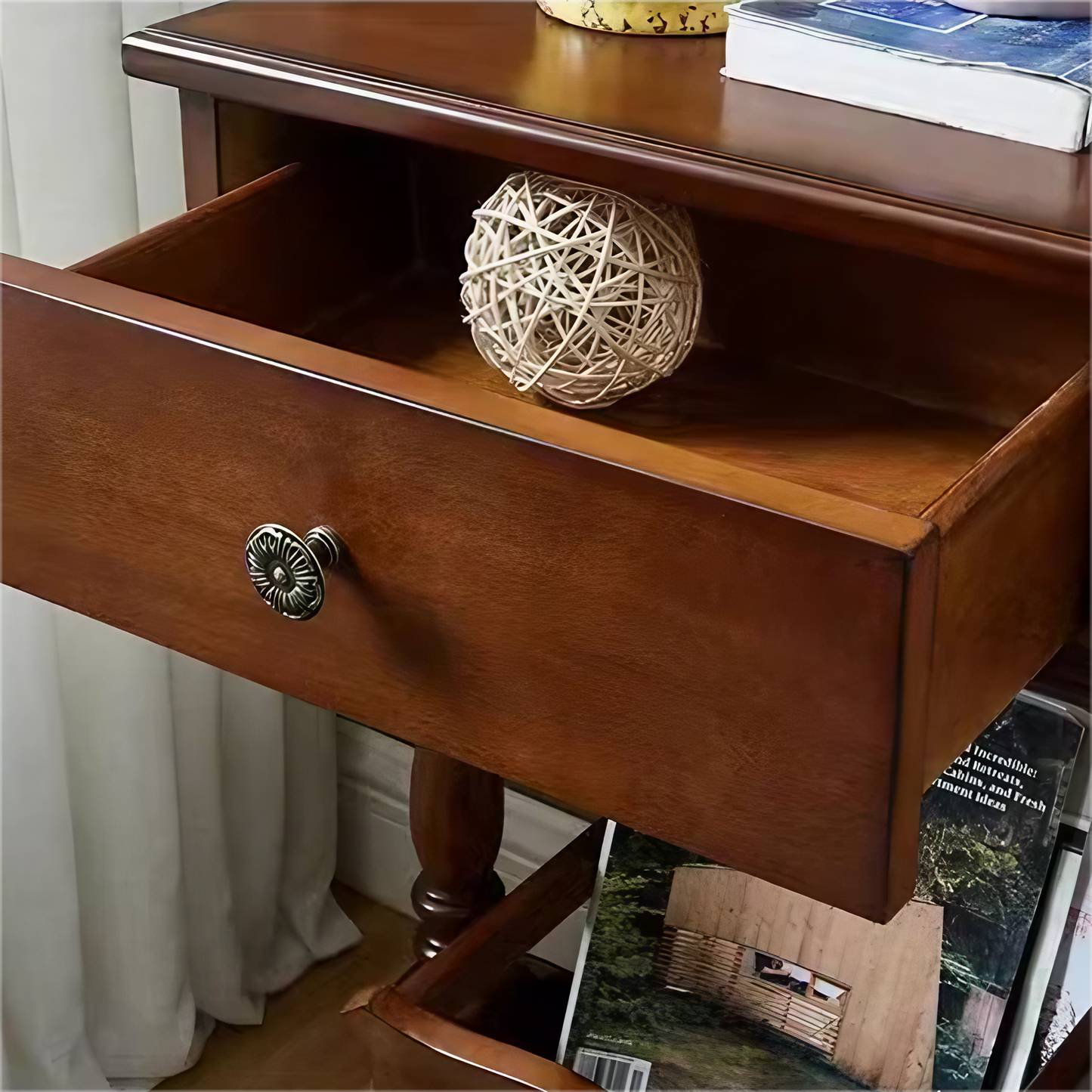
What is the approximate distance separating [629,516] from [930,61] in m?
0.28

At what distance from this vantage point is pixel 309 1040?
143 centimetres

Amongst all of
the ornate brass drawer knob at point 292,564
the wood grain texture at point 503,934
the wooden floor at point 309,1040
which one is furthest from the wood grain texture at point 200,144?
the wooden floor at point 309,1040

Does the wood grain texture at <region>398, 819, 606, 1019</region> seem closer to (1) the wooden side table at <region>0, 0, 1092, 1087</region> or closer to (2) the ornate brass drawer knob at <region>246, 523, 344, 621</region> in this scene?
(1) the wooden side table at <region>0, 0, 1092, 1087</region>

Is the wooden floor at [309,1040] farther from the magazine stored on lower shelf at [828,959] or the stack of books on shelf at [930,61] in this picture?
the stack of books on shelf at [930,61]

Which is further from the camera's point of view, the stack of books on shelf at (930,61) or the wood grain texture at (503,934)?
the wood grain texture at (503,934)

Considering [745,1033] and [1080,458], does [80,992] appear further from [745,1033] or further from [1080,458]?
[1080,458]

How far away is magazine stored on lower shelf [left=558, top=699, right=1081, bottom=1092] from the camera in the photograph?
0.80 m

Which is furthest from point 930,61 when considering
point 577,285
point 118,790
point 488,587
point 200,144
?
point 118,790

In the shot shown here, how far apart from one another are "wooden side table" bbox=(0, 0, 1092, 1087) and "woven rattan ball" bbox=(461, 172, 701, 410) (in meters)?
0.02

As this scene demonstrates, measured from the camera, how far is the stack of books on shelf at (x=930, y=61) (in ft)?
2.02

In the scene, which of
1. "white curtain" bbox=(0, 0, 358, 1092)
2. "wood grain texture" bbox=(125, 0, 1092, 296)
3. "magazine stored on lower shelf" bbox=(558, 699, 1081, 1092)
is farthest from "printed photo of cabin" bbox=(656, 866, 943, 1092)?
"white curtain" bbox=(0, 0, 358, 1092)

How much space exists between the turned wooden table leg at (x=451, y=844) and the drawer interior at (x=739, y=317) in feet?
1.08

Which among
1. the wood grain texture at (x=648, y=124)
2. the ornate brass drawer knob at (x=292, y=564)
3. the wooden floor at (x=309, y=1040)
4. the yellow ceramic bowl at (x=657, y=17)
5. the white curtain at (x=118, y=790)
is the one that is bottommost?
the wooden floor at (x=309, y=1040)

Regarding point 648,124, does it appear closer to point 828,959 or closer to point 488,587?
point 488,587
